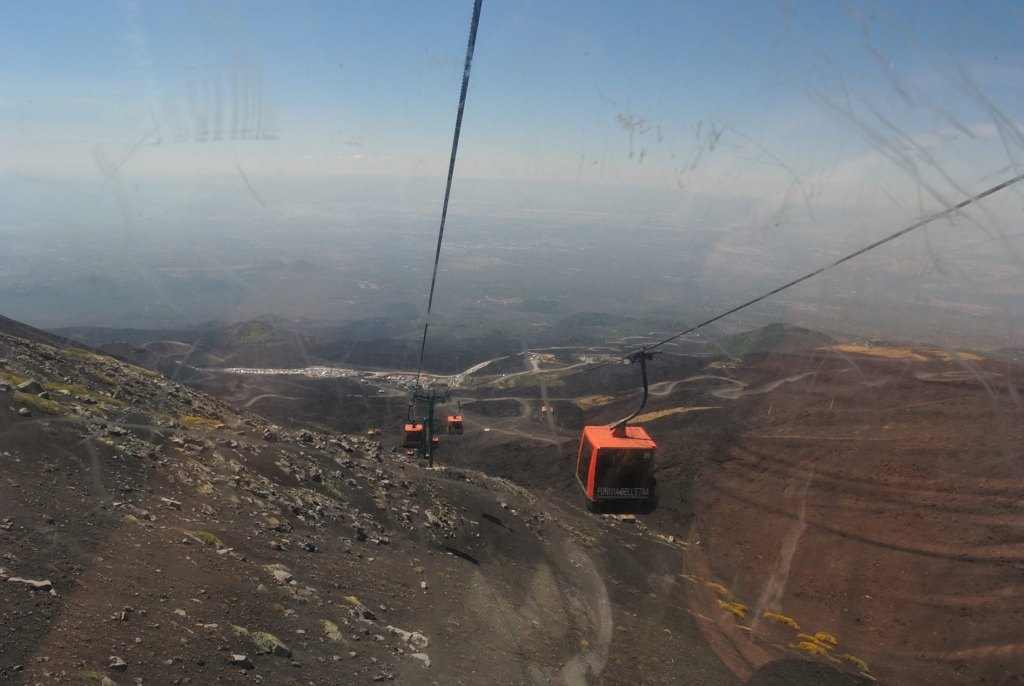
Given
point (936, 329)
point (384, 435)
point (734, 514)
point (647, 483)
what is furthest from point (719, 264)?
point (647, 483)

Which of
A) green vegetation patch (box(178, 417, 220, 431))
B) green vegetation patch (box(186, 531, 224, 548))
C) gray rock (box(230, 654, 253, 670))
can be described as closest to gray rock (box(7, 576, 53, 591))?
gray rock (box(230, 654, 253, 670))

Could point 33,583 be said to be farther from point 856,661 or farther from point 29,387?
point 856,661

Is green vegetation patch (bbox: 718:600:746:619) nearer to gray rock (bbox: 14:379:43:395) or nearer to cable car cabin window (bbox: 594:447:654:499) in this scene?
cable car cabin window (bbox: 594:447:654:499)

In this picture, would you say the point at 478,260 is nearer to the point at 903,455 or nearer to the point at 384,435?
the point at 384,435

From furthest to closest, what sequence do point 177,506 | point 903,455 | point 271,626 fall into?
1. point 903,455
2. point 177,506
3. point 271,626

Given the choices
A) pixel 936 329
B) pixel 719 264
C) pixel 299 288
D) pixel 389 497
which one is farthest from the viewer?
pixel 299 288

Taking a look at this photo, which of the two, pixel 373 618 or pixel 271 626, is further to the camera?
pixel 373 618
